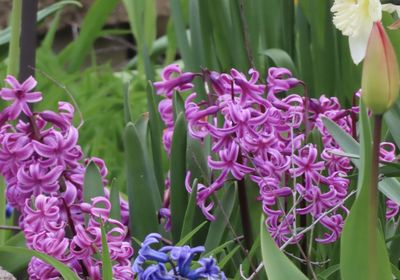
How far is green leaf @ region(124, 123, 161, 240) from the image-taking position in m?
1.32

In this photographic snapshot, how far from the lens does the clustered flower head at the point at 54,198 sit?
1149 mm

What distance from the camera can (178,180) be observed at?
1.36 meters

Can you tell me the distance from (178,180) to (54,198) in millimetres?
234

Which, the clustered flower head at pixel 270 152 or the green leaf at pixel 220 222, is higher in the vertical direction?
the clustered flower head at pixel 270 152

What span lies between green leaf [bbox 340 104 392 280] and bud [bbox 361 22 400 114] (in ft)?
0.20

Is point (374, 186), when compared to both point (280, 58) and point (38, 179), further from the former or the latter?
point (280, 58)

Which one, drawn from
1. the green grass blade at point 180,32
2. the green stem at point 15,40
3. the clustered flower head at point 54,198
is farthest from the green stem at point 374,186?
the green grass blade at point 180,32

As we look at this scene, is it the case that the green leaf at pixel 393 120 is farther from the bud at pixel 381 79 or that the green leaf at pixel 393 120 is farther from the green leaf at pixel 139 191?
the bud at pixel 381 79

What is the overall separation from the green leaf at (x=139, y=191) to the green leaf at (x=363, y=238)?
490 mm

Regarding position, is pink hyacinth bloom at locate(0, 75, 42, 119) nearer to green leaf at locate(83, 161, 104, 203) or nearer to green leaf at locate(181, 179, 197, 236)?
green leaf at locate(83, 161, 104, 203)

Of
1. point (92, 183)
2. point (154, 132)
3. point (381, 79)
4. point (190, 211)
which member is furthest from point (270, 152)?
point (381, 79)

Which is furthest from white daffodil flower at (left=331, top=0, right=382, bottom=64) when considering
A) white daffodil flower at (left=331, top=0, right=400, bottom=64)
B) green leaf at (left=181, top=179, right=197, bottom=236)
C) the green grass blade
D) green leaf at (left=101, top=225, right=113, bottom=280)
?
the green grass blade

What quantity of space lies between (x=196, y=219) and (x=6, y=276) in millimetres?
323

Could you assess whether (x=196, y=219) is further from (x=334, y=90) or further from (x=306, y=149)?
(x=334, y=90)
